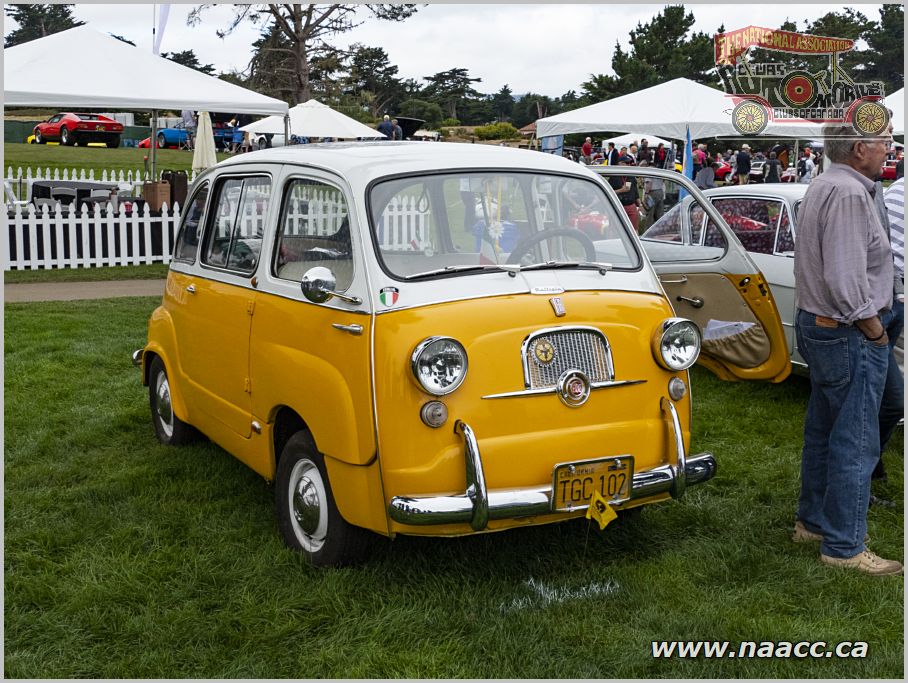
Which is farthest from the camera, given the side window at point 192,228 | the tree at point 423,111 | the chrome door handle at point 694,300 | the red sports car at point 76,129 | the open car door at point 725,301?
the tree at point 423,111

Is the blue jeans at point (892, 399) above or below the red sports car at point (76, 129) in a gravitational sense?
below

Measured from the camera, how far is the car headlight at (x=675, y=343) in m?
4.59

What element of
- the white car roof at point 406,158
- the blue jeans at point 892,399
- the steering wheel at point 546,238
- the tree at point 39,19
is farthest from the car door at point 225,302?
the tree at point 39,19

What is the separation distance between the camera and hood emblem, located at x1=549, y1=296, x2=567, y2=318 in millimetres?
4398

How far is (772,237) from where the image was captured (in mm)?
8070

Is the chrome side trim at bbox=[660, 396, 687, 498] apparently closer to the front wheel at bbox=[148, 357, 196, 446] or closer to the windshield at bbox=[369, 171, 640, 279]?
the windshield at bbox=[369, 171, 640, 279]

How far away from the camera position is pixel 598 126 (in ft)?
62.8

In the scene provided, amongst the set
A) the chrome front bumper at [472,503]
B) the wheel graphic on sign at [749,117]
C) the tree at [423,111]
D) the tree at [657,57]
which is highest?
the tree at [657,57]

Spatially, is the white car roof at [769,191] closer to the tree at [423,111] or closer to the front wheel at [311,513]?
the front wheel at [311,513]

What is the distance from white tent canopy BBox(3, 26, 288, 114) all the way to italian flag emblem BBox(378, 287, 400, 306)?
36.3ft

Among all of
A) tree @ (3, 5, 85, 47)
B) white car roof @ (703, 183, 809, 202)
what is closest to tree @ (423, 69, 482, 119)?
tree @ (3, 5, 85, 47)

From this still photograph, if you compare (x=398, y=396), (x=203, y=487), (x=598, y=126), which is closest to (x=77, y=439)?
(x=203, y=487)

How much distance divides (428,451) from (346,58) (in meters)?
Result: 35.7

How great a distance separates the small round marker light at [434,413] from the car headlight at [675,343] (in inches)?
44.0
